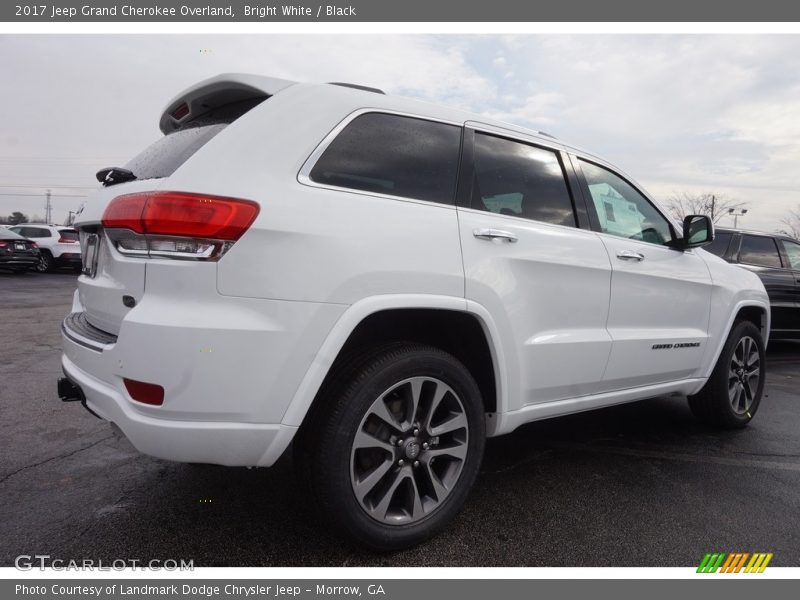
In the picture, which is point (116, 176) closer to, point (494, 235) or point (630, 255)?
point (494, 235)

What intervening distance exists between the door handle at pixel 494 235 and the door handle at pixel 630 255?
911 millimetres

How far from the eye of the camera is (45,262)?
63.9ft

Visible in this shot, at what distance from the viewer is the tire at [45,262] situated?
19.3 meters

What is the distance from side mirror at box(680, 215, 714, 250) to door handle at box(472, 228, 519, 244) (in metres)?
1.74

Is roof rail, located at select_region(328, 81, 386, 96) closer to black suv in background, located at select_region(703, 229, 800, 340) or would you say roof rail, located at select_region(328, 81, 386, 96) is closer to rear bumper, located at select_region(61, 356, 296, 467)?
rear bumper, located at select_region(61, 356, 296, 467)

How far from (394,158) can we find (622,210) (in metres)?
1.77

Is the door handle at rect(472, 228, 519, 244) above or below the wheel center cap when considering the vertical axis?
above

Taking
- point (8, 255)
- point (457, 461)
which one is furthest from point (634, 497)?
point (8, 255)

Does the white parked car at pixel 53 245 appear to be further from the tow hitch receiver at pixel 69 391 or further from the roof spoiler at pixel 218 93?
the tow hitch receiver at pixel 69 391

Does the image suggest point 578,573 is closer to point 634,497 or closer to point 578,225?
point 634,497

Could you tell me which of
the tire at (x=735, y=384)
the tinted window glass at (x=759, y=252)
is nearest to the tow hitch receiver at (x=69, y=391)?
the tire at (x=735, y=384)

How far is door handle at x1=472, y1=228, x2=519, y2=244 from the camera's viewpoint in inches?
95.2

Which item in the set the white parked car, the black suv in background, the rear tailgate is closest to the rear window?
the rear tailgate

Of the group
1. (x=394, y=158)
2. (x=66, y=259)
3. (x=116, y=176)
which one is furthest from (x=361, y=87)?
(x=66, y=259)
